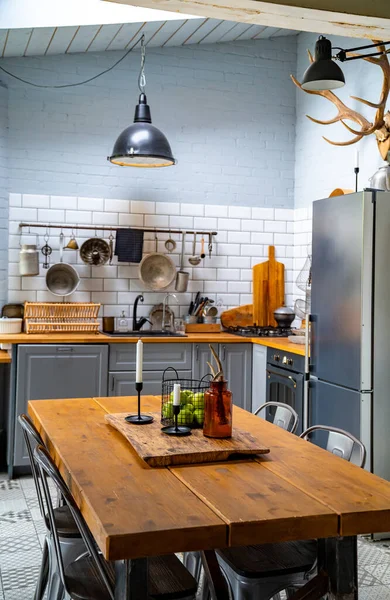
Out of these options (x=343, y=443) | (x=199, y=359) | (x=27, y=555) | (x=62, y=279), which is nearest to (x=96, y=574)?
(x=343, y=443)

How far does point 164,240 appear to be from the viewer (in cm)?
625

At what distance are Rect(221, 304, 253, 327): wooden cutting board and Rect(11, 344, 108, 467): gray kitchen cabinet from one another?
1.46m

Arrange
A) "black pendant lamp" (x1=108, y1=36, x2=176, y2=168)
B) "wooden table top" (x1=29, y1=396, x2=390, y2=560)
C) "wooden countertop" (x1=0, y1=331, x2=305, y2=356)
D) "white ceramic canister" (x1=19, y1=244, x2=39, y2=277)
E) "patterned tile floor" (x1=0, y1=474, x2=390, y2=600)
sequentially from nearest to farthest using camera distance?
"wooden table top" (x1=29, y1=396, x2=390, y2=560) < "patterned tile floor" (x1=0, y1=474, x2=390, y2=600) < "black pendant lamp" (x1=108, y1=36, x2=176, y2=168) < "wooden countertop" (x1=0, y1=331, x2=305, y2=356) < "white ceramic canister" (x1=19, y1=244, x2=39, y2=277)

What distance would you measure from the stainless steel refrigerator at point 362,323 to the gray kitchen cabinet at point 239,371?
140 centimetres

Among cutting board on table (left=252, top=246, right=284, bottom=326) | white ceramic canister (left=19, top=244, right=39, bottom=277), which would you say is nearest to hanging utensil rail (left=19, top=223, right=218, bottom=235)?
white ceramic canister (left=19, top=244, right=39, bottom=277)

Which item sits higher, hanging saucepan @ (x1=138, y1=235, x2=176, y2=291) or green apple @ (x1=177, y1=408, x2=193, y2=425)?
hanging saucepan @ (x1=138, y1=235, x2=176, y2=291)

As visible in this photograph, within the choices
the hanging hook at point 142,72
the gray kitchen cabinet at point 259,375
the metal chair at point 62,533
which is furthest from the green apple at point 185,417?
the hanging hook at point 142,72

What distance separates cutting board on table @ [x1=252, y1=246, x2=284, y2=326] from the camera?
647cm

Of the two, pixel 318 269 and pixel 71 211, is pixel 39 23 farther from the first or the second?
pixel 318 269

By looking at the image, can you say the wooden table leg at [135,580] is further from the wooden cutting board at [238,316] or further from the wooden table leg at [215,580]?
the wooden cutting board at [238,316]

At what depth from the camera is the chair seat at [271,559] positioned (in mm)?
2305

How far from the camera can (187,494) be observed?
2.03m

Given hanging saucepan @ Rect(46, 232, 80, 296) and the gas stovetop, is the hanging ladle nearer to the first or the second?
the gas stovetop

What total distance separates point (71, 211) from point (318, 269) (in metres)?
2.42
